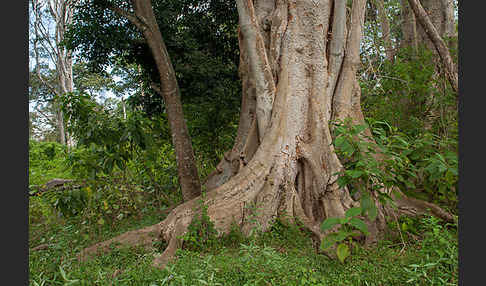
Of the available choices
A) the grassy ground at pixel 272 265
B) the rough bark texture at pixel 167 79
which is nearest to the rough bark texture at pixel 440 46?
the grassy ground at pixel 272 265

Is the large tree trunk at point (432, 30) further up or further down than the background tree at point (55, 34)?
further down

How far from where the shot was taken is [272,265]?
243 centimetres

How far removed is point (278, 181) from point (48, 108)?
27.0 m

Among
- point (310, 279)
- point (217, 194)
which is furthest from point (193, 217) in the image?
point (310, 279)

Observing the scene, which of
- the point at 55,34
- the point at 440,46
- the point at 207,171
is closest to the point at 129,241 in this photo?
the point at 207,171

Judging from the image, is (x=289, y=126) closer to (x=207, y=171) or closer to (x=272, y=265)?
(x=272, y=265)

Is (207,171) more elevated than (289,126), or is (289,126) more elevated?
(289,126)

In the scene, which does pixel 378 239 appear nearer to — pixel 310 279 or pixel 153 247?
pixel 310 279

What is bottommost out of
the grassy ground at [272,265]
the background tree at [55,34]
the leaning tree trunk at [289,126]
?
the grassy ground at [272,265]

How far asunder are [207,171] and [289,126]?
3.03m

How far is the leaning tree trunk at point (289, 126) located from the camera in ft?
11.2

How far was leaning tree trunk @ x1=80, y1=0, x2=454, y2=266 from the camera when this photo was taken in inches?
135

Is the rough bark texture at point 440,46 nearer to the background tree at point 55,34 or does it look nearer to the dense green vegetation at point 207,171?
the dense green vegetation at point 207,171

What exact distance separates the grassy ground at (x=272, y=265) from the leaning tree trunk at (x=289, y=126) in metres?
0.22
